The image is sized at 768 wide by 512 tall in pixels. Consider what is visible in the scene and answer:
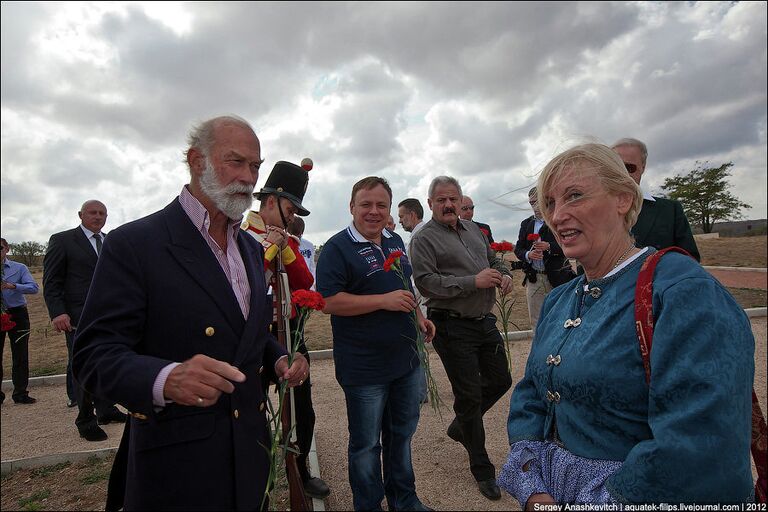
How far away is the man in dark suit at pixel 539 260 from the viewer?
5.45 meters

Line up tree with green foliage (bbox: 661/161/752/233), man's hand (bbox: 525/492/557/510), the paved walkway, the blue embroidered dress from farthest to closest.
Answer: tree with green foliage (bbox: 661/161/752/233) → the paved walkway → man's hand (bbox: 525/492/557/510) → the blue embroidered dress

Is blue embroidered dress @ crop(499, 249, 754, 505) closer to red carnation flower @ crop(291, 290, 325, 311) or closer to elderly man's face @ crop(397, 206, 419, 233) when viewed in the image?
red carnation flower @ crop(291, 290, 325, 311)

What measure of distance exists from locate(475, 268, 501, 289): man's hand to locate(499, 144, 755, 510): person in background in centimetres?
161

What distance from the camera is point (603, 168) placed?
165cm

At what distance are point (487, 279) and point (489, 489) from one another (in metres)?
1.69

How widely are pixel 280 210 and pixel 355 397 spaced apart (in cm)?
159

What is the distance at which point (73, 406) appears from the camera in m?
6.48

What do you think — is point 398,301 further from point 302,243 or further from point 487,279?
point 302,243

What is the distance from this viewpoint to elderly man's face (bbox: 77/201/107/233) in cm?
548

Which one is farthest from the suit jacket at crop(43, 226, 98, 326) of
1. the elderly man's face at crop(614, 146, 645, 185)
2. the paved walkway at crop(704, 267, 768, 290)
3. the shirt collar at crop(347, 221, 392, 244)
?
the paved walkway at crop(704, 267, 768, 290)

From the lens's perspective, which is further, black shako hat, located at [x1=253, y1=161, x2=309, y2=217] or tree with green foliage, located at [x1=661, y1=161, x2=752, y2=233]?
tree with green foliage, located at [x1=661, y1=161, x2=752, y2=233]

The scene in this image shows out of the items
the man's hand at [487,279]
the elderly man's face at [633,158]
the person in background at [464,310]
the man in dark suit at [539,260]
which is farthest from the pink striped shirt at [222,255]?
the man in dark suit at [539,260]

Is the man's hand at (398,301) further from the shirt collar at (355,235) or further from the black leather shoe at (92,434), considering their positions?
the black leather shoe at (92,434)

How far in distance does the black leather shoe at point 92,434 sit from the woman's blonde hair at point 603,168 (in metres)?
5.74
